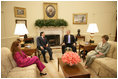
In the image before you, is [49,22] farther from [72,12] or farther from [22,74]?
[22,74]

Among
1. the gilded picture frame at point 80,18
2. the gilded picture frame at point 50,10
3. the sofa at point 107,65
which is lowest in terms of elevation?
the sofa at point 107,65

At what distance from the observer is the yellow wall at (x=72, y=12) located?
4.81 m

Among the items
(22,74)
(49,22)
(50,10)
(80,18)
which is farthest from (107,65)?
(50,10)

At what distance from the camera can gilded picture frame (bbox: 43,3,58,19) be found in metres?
5.31

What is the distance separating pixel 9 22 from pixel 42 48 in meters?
2.67

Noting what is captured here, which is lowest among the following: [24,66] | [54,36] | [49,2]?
[24,66]

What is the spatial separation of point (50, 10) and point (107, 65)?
14.0 feet

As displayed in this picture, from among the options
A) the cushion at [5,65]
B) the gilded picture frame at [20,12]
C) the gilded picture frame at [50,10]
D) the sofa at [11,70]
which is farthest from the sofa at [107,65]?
the gilded picture frame at [20,12]

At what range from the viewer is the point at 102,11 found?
5.70m

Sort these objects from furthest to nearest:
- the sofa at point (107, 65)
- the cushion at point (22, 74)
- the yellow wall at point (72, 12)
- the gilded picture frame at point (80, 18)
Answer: the gilded picture frame at point (80, 18)
the yellow wall at point (72, 12)
the sofa at point (107, 65)
the cushion at point (22, 74)

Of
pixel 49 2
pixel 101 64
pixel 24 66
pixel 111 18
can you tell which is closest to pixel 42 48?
pixel 24 66

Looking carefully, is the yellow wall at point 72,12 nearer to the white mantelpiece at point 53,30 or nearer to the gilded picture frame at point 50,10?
the gilded picture frame at point 50,10

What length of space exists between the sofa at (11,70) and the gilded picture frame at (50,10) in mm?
3787

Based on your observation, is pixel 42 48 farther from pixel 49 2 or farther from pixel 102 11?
pixel 102 11
